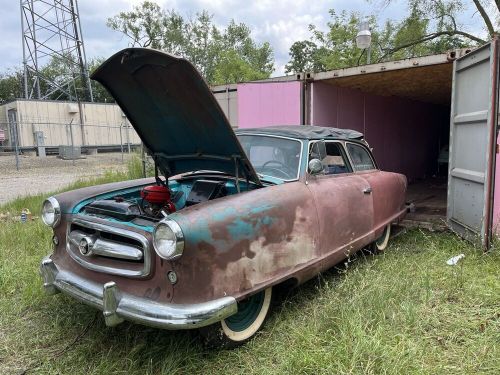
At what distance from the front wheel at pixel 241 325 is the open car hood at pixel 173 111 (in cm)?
96

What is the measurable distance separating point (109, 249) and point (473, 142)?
450cm

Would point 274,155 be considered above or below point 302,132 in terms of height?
below

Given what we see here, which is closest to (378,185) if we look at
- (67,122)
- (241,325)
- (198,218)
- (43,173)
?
(241,325)

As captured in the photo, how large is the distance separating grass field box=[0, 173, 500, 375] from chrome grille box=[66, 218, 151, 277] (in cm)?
63

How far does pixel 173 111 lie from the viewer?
3268 millimetres

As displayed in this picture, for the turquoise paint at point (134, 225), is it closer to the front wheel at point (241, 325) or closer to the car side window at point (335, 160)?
the front wheel at point (241, 325)

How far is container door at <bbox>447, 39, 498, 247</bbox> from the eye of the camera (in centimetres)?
451

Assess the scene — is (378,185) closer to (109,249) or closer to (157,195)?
(157,195)

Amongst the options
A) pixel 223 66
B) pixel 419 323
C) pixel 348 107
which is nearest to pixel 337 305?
pixel 419 323

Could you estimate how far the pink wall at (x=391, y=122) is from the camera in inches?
306

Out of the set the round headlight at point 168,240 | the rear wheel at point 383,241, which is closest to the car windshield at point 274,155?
the round headlight at point 168,240

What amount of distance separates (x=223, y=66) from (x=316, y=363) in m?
35.6

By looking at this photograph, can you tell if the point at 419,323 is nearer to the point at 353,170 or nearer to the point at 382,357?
the point at 382,357

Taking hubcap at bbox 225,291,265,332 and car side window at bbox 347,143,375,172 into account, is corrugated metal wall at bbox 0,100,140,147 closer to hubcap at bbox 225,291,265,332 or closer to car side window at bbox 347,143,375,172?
car side window at bbox 347,143,375,172
